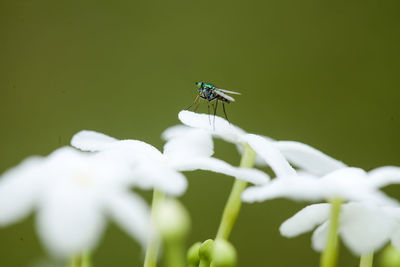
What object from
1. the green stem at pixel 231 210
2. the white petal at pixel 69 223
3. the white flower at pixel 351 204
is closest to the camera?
the white petal at pixel 69 223

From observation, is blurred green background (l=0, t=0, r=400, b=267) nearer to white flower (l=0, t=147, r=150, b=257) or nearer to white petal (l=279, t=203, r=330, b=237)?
white petal (l=279, t=203, r=330, b=237)

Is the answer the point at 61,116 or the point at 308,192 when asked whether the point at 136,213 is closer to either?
the point at 308,192

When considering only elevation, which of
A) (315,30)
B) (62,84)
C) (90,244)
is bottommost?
(90,244)

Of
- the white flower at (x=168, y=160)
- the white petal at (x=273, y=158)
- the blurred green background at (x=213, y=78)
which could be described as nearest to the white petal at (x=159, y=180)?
the white flower at (x=168, y=160)

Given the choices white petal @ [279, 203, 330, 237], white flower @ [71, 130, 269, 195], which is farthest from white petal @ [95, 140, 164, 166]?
white petal @ [279, 203, 330, 237]

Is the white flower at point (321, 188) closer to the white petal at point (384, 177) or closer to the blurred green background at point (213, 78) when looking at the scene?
the white petal at point (384, 177)

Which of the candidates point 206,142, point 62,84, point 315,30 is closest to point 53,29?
point 62,84

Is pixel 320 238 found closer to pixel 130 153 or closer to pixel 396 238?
pixel 396 238
